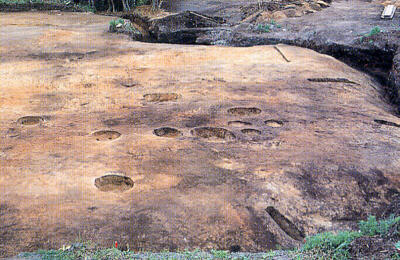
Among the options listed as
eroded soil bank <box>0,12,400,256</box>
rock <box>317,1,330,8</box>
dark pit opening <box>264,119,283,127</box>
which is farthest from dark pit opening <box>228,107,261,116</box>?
rock <box>317,1,330,8</box>

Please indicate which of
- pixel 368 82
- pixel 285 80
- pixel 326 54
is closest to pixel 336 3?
pixel 326 54

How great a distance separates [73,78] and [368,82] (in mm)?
4752

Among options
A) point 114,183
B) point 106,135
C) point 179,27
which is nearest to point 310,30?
point 179,27

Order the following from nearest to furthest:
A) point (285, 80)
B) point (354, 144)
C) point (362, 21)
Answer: point (354, 144) → point (285, 80) → point (362, 21)

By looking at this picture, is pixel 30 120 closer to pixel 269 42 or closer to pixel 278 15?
pixel 269 42

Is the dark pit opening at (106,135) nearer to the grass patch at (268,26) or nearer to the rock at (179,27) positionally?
the grass patch at (268,26)

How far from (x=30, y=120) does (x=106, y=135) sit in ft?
3.57

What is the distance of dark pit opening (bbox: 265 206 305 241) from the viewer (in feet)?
12.2

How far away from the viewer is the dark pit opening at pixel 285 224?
3.70 m

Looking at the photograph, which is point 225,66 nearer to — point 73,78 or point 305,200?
point 73,78

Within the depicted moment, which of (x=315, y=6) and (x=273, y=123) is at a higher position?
(x=315, y=6)

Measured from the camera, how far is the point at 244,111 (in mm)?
5789

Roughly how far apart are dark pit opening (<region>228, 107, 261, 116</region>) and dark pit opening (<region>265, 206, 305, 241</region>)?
6.81 feet

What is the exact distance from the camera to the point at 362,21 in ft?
34.4
